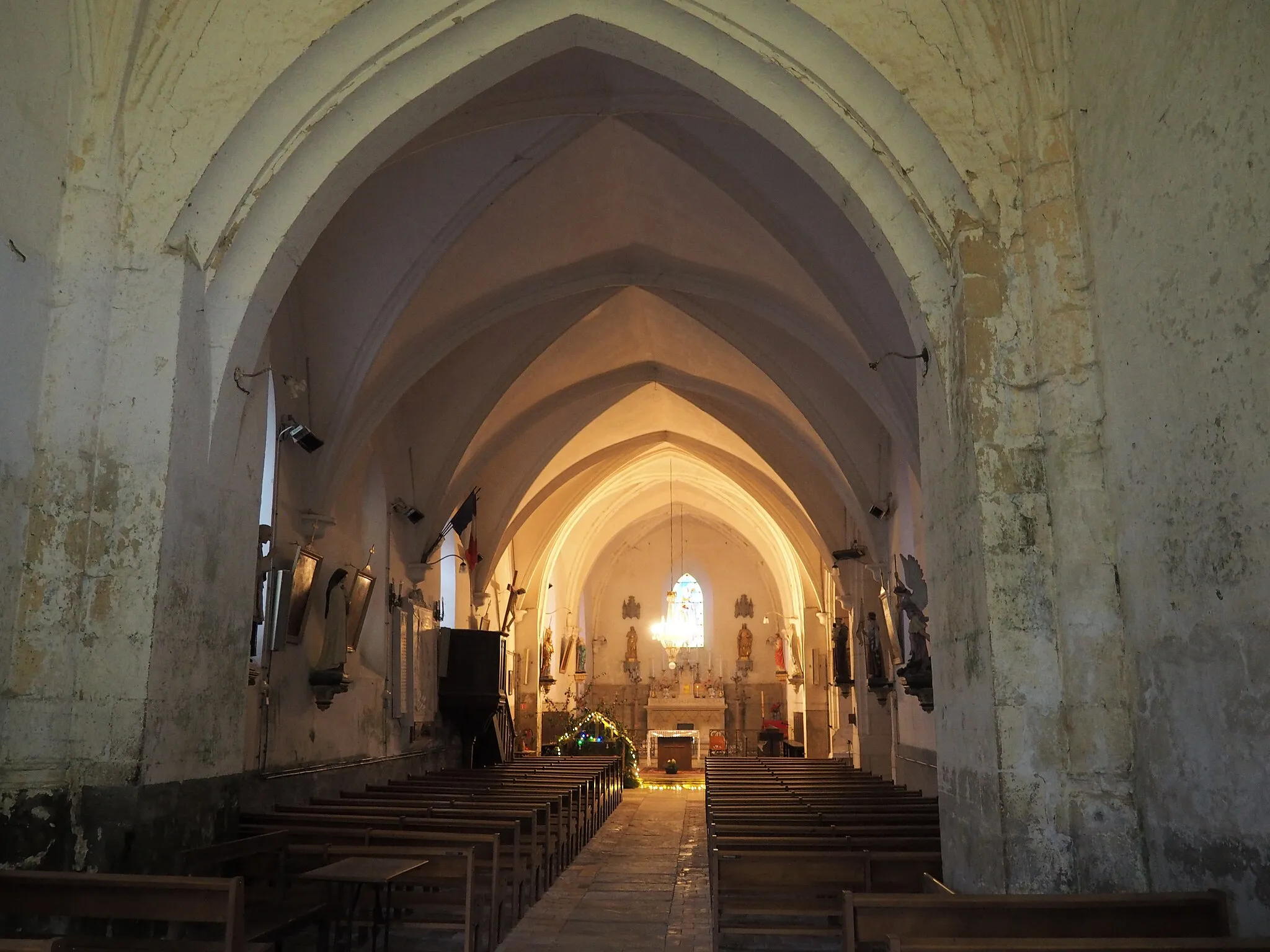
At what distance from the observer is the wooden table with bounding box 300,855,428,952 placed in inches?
203

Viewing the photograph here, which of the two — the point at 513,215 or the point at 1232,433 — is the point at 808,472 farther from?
the point at 1232,433

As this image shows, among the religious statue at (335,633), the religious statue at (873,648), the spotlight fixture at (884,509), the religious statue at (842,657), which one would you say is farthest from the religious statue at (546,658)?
the religious statue at (335,633)

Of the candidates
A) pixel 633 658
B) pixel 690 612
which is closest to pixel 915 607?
pixel 690 612

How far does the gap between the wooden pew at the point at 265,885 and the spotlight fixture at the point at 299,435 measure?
4104mm

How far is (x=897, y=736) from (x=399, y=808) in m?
7.54

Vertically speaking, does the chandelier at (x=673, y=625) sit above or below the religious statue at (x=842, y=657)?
above

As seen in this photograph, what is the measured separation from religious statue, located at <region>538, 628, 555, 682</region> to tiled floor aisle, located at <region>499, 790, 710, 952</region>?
10411 millimetres

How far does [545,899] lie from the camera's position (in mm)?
8562

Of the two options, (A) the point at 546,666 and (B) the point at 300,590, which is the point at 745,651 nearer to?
(A) the point at 546,666

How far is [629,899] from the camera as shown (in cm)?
859

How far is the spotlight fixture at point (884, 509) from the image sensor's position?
44.1 feet

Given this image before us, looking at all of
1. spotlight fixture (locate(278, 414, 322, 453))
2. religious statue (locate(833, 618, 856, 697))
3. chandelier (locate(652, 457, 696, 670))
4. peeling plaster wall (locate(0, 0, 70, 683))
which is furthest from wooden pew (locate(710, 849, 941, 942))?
chandelier (locate(652, 457, 696, 670))

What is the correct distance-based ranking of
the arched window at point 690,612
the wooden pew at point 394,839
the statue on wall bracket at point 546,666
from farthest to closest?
1. the arched window at point 690,612
2. the statue on wall bracket at point 546,666
3. the wooden pew at point 394,839

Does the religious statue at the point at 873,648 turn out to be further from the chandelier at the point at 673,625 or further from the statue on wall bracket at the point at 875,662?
the chandelier at the point at 673,625
